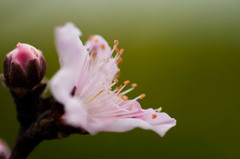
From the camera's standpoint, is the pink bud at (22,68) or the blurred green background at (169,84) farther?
the blurred green background at (169,84)

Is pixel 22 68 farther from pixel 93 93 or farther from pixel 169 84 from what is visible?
pixel 169 84

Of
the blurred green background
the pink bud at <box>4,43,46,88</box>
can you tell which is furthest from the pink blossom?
the blurred green background

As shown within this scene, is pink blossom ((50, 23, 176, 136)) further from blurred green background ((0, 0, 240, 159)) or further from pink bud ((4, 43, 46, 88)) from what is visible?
blurred green background ((0, 0, 240, 159))

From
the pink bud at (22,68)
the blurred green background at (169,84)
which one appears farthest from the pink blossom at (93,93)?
the blurred green background at (169,84)

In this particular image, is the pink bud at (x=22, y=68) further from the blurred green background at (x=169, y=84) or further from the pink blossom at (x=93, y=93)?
the blurred green background at (x=169, y=84)

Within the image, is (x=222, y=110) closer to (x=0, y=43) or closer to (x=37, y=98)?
(x=0, y=43)
